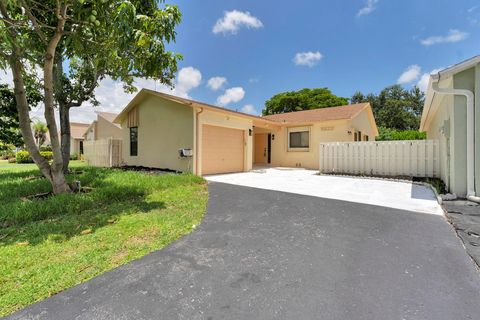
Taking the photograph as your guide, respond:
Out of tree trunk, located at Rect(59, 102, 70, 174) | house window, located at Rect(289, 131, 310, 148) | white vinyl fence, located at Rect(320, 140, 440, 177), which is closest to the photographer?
white vinyl fence, located at Rect(320, 140, 440, 177)

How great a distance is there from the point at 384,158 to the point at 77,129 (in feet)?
128

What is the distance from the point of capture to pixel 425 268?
9.25 feet

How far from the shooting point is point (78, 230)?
417 centimetres

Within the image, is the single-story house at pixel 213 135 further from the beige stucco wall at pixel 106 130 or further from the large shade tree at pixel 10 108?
the beige stucco wall at pixel 106 130

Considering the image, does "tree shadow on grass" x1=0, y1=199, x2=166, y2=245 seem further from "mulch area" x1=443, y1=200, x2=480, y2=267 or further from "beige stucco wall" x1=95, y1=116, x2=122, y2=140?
"beige stucco wall" x1=95, y1=116, x2=122, y2=140

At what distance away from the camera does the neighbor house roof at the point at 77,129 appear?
1276 inches

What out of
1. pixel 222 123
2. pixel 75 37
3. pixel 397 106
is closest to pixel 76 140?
pixel 222 123

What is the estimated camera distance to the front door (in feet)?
56.7

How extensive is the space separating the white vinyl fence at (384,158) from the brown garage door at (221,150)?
174 inches

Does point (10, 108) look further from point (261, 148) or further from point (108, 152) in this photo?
point (261, 148)

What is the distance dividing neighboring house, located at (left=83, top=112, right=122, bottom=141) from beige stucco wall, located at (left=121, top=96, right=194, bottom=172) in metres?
11.5

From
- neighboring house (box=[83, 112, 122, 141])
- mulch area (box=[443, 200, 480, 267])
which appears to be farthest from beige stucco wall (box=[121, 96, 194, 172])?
neighboring house (box=[83, 112, 122, 141])

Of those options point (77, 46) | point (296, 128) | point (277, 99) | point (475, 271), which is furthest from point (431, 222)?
point (277, 99)

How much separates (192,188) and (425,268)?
6.35 metres
